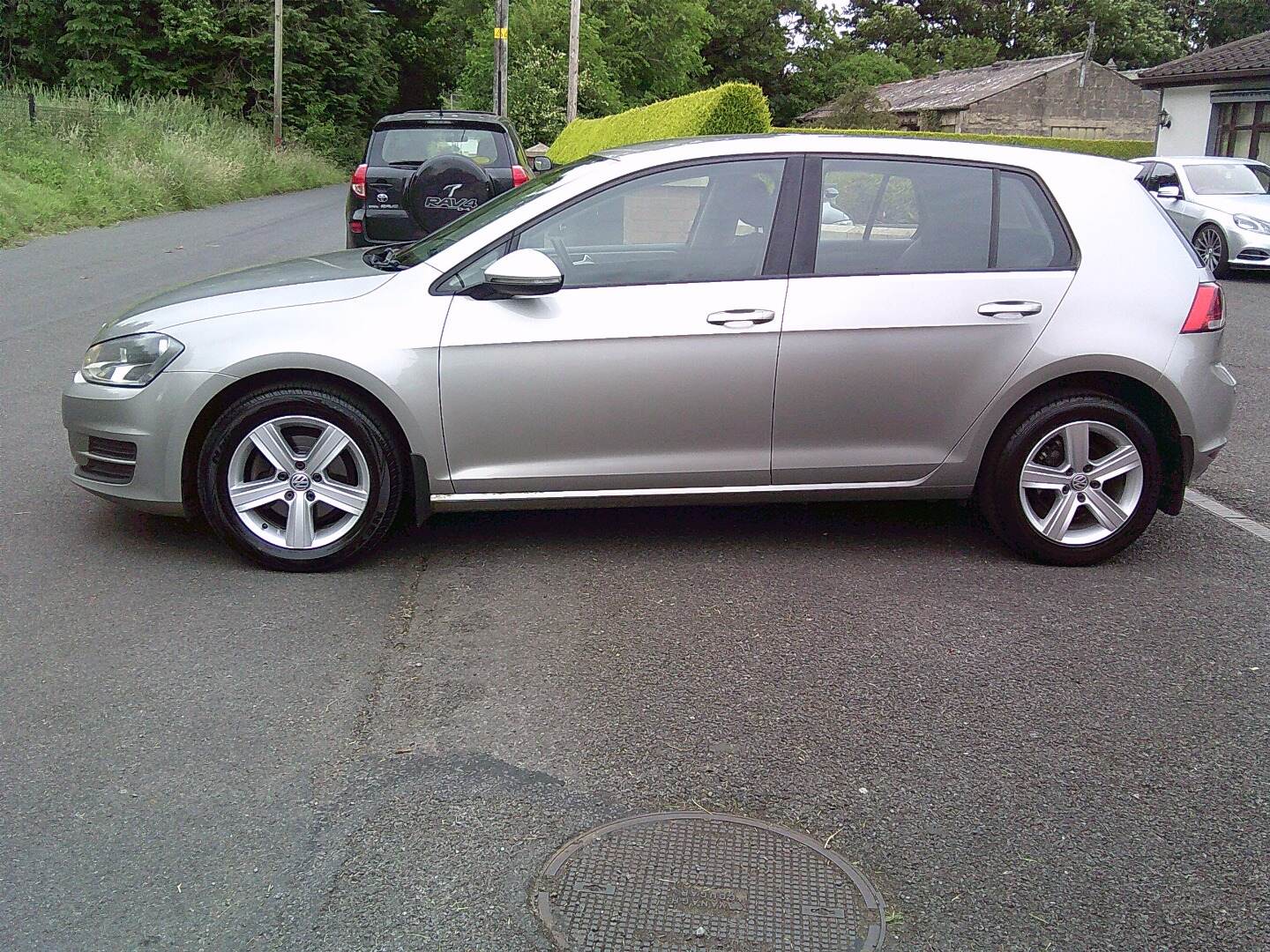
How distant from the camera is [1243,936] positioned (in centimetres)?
292

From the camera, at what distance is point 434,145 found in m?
13.3

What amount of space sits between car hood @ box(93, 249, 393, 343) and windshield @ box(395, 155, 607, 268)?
190mm

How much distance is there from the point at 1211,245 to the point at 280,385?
16.6m

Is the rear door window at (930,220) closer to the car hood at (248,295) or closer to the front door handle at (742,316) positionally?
the front door handle at (742,316)

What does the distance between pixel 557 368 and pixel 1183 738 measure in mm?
2519

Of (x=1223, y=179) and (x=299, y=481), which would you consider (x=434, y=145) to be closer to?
(x=299, y=481)

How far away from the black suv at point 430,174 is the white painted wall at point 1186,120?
973 inches

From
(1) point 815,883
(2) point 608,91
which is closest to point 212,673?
(1) point 815,883

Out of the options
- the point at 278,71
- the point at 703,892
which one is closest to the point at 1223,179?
the point at 703,892

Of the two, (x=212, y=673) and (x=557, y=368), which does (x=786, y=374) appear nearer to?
(x=557, y=368)

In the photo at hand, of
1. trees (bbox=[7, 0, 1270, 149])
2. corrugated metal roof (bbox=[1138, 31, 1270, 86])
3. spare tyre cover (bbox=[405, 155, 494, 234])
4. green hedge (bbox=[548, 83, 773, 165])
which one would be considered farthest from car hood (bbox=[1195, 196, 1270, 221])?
trees (bbox=[7, 0, 1270, 149])

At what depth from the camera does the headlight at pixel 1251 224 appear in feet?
58.4

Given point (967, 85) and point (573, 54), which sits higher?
point (967, 85)

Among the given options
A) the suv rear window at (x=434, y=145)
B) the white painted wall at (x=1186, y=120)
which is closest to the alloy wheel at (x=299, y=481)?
the suv rear window at (x=434, y=145)
